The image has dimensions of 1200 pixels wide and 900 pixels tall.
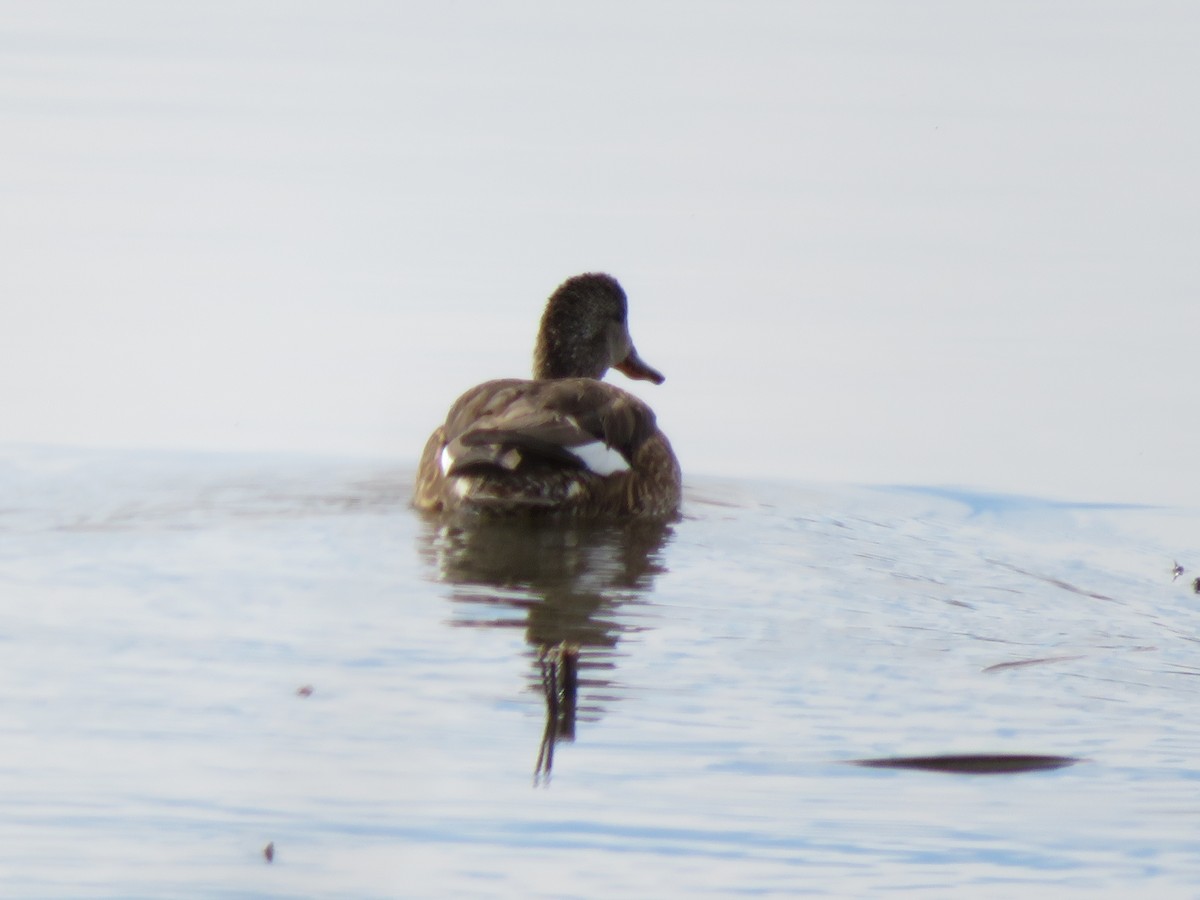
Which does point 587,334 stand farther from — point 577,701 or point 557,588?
Answer: point 577,701

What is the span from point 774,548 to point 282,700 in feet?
12.0

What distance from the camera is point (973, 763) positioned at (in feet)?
19.2

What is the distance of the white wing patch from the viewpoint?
10.0 meters

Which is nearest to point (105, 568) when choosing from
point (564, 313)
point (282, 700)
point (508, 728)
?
point (282, 700)

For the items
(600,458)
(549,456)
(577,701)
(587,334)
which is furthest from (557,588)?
(587,334)

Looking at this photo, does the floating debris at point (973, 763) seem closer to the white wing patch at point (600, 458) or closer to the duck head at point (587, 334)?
the white wing patch at point (600, 458)

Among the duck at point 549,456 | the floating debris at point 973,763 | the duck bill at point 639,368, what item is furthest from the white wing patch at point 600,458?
the floating debris at point 973,763

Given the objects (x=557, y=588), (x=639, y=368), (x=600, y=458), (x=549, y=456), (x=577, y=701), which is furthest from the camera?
(x=639, y=368)

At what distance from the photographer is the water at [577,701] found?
498 cm

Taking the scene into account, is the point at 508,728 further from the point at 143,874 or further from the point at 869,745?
the point at 143,874

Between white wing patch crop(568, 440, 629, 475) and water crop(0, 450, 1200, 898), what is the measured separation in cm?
36

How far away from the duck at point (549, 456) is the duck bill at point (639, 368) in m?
1.73

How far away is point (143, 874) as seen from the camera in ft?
15.4

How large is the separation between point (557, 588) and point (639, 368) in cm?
468
